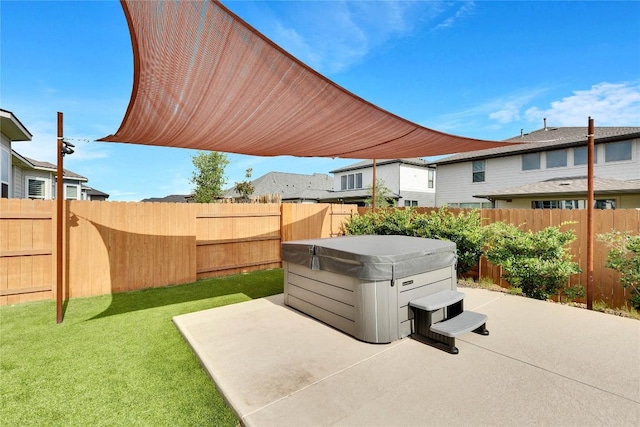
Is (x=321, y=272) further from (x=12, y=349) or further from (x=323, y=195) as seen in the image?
(x=323, y=195)

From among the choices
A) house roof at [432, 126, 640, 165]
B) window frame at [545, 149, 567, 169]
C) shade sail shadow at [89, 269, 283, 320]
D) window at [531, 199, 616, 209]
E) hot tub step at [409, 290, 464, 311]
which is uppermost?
house roof at [432, 126, 640, 165]

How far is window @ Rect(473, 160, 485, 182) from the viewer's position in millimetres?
15375

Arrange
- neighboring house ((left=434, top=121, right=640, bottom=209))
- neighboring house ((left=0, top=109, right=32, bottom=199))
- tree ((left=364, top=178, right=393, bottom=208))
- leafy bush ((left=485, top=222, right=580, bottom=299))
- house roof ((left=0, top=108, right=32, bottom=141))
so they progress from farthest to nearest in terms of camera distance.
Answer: tree ((left=364, top=178, right=393, bottom=208)) < neighboring house ((left=434, top=121, right=640, bottom=209)) < neighboring house ((left=0, top=109, right=32, bottom=199)) < house roof ((left=0, top=108, right=32, bottom=141)) < leafy bush ((left=485, top=222, right=580, bottom=299))

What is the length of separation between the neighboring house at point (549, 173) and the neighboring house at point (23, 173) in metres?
11.8

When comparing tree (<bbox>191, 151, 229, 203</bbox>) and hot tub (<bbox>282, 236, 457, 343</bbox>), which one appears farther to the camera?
tree (<bbox>191, 151, 229, 203</bbox>)

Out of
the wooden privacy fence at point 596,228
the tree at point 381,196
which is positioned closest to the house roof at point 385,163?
the tree at point 381,196

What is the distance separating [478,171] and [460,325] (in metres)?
15.0

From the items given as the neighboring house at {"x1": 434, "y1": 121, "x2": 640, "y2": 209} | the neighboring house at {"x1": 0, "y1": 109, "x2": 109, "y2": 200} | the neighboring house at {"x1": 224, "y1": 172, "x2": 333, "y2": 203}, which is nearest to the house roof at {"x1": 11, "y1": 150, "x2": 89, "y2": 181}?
the neighboring house at {"x1": 0, "y1": 109, "x2": 109, "y2": 200}

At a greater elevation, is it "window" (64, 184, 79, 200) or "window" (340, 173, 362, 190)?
"window" (340, 173, 362, 190)

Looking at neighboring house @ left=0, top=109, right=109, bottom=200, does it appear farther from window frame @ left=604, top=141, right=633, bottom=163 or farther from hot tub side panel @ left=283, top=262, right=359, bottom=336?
window frame @ left=604, top=141, right=633, bottom=163

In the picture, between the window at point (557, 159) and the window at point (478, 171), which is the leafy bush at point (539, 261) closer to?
the window at point (557, 159)

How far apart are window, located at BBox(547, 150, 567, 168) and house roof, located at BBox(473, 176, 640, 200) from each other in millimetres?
695

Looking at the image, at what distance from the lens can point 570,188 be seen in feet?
34.1

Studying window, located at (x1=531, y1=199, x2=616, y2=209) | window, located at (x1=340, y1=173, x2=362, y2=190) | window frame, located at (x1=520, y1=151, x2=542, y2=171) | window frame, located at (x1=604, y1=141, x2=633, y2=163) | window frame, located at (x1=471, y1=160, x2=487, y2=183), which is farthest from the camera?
window, located at (x1=340, y1=173, x2=362, y2=190)
